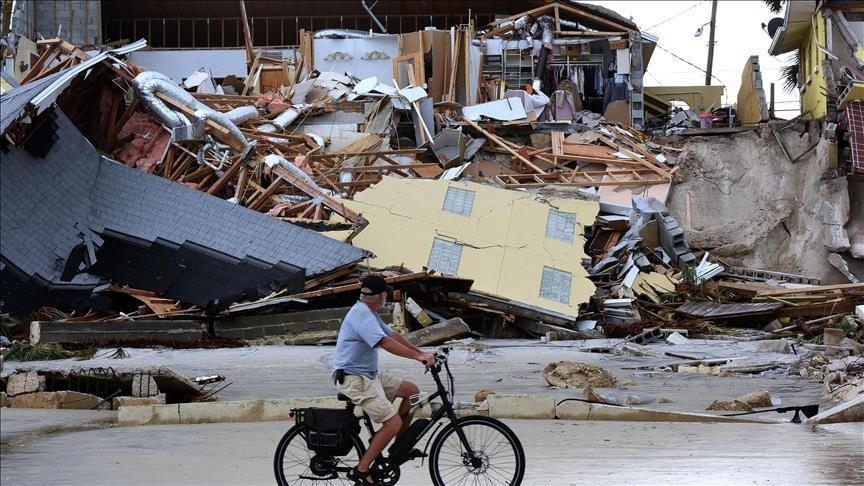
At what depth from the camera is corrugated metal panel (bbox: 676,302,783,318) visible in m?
23.1

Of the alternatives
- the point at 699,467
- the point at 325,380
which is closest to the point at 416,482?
the point at 699,467

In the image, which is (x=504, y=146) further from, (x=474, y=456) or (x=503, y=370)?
(x=474, y=456)

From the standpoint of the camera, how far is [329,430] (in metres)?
7.65

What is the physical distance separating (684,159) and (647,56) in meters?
10.00

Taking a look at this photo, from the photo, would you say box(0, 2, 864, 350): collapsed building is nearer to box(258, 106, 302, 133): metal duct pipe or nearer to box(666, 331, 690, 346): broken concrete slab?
box(258, 106, 302, 133): metal duct pipe

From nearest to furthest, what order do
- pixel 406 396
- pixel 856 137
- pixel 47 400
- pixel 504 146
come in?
pixel 406 396 → pixel 47 400 → pixel 856 137 → pixel 504 146

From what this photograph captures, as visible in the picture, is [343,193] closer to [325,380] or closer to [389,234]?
[389,234]

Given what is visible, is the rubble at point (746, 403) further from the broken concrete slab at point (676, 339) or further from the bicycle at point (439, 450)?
the broken concrete slab at point (676, 339)

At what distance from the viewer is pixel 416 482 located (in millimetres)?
8414

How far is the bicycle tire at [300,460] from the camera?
25.3 feet

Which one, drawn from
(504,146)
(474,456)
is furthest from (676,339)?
(474,456)

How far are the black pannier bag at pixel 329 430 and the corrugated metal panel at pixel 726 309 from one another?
54.1 feet

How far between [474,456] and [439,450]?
8.5 inches

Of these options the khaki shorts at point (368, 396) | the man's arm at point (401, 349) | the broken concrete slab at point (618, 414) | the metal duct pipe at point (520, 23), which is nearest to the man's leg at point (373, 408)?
the khaki shorts at point (368, 396)
